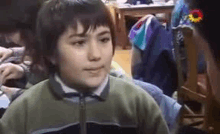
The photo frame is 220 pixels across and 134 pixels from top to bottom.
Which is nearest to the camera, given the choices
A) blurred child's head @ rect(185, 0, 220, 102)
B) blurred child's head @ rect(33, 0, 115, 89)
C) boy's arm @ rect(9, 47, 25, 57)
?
blurred child's head @ rect(185, 0, 220, 102)

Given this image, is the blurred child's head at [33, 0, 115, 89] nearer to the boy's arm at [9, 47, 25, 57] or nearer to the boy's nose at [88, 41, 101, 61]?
the boy's nose at [88, 41, 101, 61]

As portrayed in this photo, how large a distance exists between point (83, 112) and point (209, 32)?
0.25 metres

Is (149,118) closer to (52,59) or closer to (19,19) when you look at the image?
(52,59)

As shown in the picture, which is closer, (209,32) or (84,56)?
(209,32)

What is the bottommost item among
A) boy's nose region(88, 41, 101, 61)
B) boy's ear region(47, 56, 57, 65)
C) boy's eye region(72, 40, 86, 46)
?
boy's ear region(47, 56, 57, 65)

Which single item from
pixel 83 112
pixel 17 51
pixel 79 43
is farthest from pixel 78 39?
pixel 17 51

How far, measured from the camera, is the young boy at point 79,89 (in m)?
0.50

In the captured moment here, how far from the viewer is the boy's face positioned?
51 cm

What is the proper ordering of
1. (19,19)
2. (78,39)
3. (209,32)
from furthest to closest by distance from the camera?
(19,19), (78,39), (209,32)

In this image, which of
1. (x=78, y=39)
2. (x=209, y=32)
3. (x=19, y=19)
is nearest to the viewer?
(x=209, y=32)

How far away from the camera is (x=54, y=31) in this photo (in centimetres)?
50

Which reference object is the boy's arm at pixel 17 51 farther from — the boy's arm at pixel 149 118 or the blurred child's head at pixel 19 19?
the boy's arm at pixel 149 118

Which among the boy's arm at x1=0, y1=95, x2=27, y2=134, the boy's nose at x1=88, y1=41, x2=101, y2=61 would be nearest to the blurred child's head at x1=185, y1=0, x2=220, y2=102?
the boy's nose at x1=88, y1=41, x2=101, y2=61

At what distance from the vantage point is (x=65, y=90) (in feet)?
1.76
